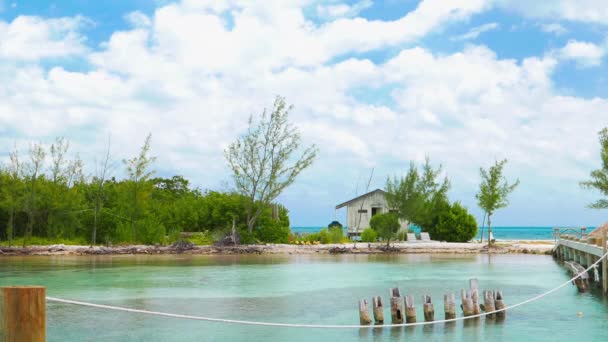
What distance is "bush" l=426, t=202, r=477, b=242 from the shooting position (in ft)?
153

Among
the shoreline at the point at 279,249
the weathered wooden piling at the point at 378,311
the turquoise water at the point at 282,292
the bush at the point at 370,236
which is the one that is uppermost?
the bush at the point at 370,236

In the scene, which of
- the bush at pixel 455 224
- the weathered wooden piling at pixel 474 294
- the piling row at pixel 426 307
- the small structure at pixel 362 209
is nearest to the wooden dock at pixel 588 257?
the piling row at pixel 426 307

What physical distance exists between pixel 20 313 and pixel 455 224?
43.9 metres

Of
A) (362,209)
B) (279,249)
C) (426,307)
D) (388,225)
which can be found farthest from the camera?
(362,209)

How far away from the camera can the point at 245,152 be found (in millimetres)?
43344

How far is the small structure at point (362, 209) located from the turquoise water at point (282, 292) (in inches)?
642

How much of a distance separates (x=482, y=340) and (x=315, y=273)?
14.1 meters

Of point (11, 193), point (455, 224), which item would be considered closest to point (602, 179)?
point (455, 224)

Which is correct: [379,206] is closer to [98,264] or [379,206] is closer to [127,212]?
[127,212]

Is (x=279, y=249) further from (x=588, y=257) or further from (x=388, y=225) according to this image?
(x=588, y=257)

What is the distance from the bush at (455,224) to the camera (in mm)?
46500

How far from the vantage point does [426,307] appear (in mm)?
13953

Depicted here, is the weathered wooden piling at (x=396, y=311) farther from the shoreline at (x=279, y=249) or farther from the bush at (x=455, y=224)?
the bush at (x=455, y=224)

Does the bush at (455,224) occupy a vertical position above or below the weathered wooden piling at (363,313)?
above
